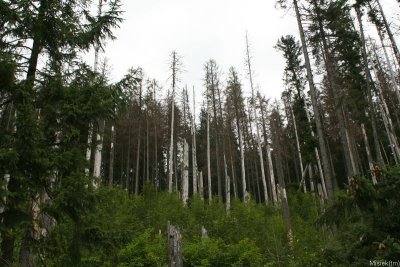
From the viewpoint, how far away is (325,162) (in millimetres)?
13680

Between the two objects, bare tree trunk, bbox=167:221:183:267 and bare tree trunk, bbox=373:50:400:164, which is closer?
bare tree trunk, bbox=167:221:183:267

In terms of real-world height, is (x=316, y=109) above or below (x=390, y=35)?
below

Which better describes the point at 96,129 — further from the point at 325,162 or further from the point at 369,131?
the point at 369,131

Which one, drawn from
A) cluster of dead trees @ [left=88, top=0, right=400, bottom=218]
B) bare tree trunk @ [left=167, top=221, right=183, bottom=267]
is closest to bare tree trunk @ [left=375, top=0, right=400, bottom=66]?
cluster of dead trees @ [left=88, top=0, right=400, bottom=218]

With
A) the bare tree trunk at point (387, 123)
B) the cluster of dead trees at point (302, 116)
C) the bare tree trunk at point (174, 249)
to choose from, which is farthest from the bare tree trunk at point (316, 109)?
the bare tree trunk at point (174, 249)

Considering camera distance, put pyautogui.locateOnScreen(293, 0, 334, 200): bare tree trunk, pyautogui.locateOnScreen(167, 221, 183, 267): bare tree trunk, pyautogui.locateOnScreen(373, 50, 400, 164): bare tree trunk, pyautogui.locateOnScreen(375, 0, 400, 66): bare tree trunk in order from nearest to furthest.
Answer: pyautogui.locateOnScreen(167, 221, 183, 267): bare tree trunk → pyautogui.locateOnScreen(293, 0, 334, 200): bare tree trunk → pyautogui.locateOnScreen(375, 0, 400, 66): bare tree trunk → pyautogui.locateOnScreen(373, 50, 400, 164): bare tree trunk

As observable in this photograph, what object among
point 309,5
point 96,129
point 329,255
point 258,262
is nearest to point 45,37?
point 96,129

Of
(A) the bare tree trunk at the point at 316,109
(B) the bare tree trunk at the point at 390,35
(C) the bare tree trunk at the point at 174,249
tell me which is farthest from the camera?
(B) the bare tree trunk at the point at 390,35

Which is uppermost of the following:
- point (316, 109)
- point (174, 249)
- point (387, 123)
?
point (387, 123)

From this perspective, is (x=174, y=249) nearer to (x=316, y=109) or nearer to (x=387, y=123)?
(x=316, y=109)

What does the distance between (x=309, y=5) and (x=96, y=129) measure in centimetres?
1403

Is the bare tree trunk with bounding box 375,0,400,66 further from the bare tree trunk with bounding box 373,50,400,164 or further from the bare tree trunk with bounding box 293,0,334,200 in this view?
the bare tree trunk with bounding box 373,50,400,164

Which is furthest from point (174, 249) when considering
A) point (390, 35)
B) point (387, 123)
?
point (387, 123)

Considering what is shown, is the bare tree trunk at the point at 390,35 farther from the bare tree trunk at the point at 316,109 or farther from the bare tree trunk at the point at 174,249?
the bare tree trunk at the point at 174,249
